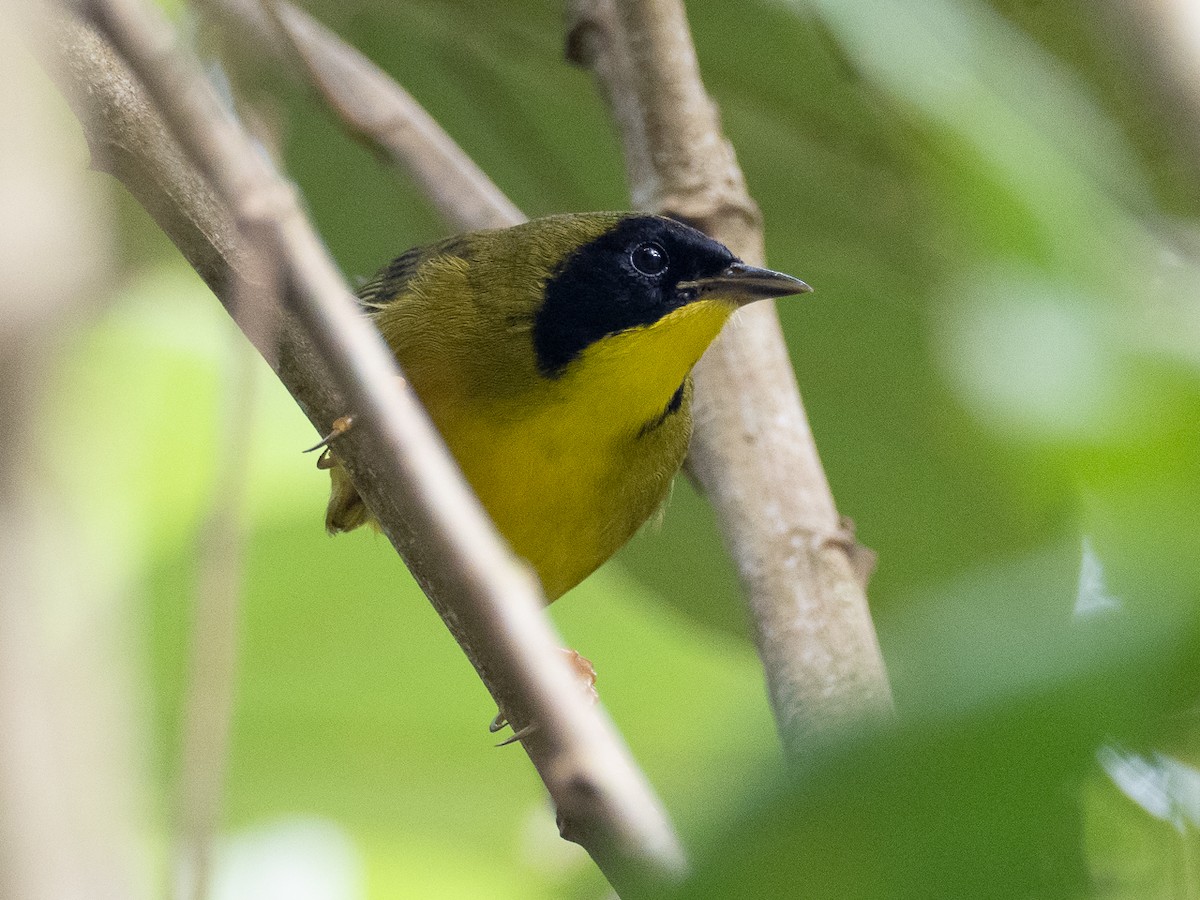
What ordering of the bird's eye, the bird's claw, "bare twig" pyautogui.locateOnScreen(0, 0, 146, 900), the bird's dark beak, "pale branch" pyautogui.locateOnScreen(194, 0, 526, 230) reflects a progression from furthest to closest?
the bird's eye → "pale branch" pyautogui.locateOnScreen(194, 0, 526, 230) → the bird's dark beak → "bare twig" pyautogui.locateOnScreen(0, 0, 146, 900) → the bird's claw

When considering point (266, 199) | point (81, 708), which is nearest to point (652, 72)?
point (81, 708)

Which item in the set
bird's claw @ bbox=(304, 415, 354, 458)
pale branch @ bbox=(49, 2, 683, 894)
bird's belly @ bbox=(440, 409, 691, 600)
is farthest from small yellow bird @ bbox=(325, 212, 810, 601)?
pale branch @ bbox=(49, 2, 683, 894)

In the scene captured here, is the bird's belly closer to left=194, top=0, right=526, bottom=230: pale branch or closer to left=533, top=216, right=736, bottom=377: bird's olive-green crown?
left=533, top=216, right=736, bottom=377: bird's olive-green crown

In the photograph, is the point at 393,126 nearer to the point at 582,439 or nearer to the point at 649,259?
the point at 649,259

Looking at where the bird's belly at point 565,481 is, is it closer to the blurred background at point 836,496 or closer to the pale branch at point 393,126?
the blurred background at point 836,496

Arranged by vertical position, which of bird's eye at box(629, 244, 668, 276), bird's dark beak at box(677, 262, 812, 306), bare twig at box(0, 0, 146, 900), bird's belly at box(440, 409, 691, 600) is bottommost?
bird's belly at box(440, 409, 691, 600)

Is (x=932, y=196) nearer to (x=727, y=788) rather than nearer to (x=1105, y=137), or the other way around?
(x=1105, y=137)

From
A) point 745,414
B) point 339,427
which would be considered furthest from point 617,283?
point 339,427
